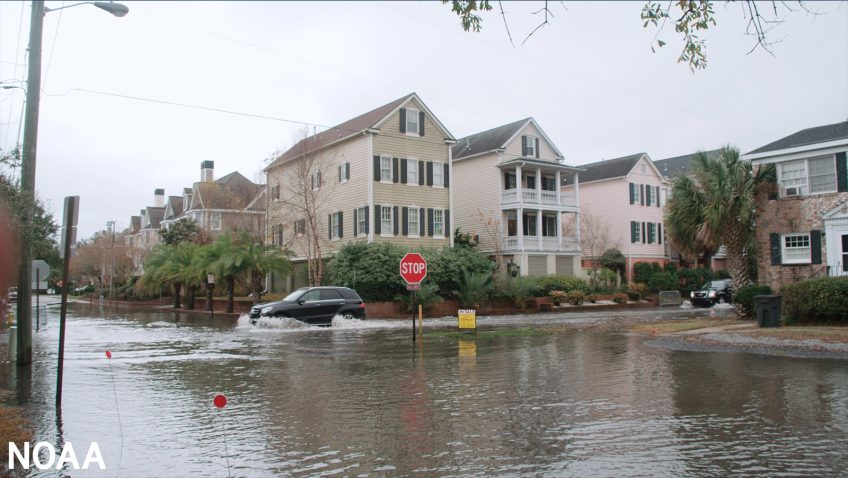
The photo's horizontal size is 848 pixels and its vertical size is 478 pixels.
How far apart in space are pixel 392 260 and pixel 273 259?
6722 mm

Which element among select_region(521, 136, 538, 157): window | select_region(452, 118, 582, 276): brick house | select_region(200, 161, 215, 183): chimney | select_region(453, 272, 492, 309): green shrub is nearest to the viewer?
select_region(453, 272, 492, 309): green shrub

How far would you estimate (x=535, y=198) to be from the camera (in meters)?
44.1

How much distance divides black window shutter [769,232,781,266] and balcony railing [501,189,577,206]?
59.1ft

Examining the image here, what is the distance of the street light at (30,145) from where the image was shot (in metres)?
12.8

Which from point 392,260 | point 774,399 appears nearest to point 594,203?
point 392,260

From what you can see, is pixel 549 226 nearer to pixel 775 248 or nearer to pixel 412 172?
pixel 412 172

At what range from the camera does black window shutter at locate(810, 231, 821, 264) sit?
82.6ft

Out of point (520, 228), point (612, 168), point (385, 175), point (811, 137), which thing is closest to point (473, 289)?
point (520, 228)

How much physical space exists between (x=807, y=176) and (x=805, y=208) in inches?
47.8

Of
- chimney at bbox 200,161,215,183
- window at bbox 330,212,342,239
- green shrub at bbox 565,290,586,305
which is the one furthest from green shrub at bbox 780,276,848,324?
chimney at bbox 200,161,215,183

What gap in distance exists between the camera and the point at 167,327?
27.1m

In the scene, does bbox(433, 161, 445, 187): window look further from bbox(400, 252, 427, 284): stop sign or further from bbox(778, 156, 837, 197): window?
bbox(400, 252, 427, 284): stop sign

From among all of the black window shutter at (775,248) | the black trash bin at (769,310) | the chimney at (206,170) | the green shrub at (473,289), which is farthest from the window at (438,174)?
the chimney at (206,170)

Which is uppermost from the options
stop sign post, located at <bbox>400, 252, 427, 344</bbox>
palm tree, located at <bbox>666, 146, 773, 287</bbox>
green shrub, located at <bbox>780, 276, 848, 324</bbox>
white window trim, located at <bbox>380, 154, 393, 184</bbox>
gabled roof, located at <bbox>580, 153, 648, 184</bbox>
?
gabled roof, located at <bbox>580, 153, 648, 184</bbox>
